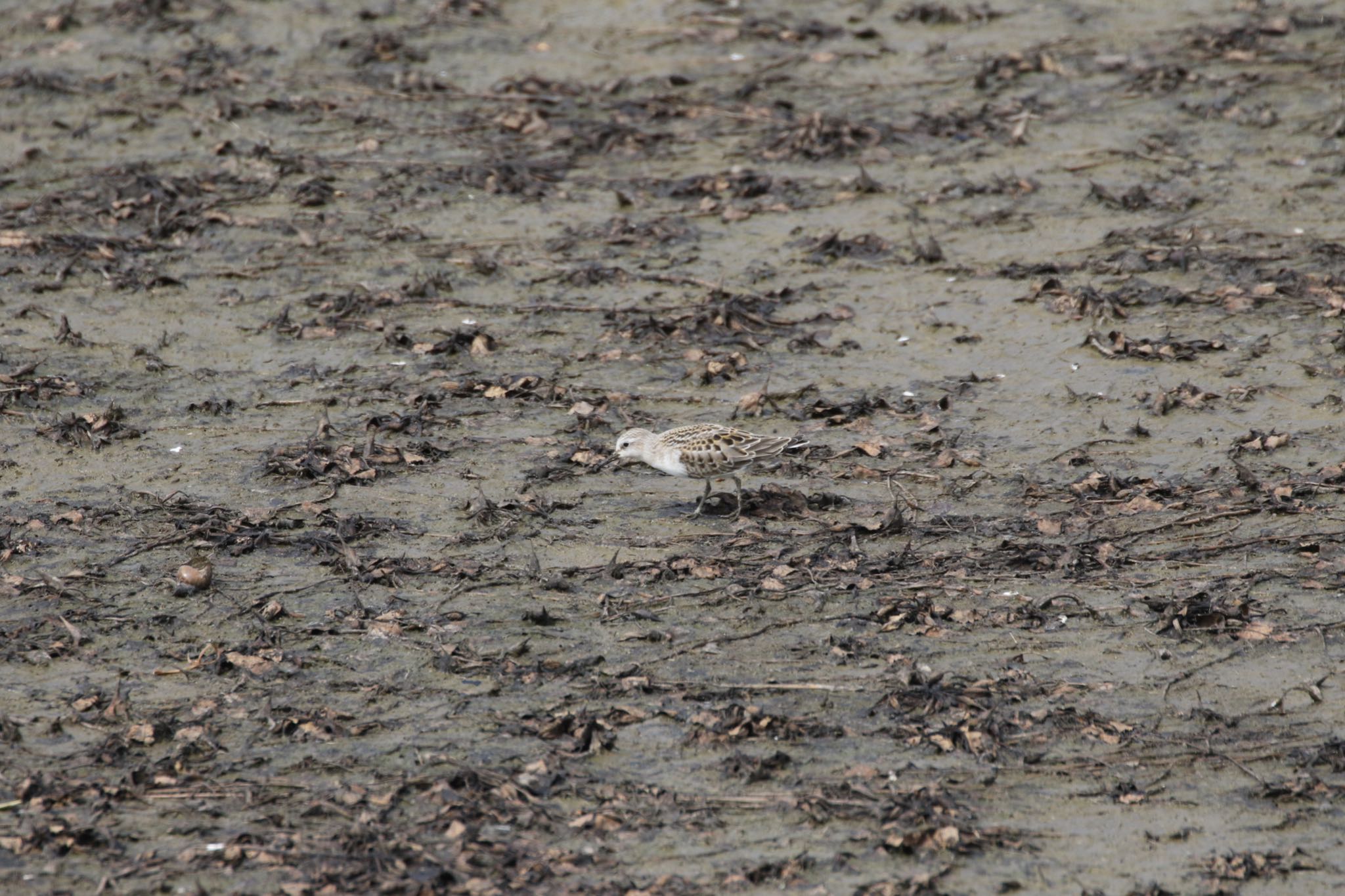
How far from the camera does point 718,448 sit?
28.2 feet

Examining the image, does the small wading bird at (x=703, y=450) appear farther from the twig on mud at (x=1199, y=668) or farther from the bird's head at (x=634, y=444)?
the twig on mud at (x=1199, y=668)

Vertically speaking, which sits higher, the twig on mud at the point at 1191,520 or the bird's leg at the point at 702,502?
the twig on mud at the point at 1191,520

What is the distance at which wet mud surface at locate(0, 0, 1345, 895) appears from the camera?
6.32 meters

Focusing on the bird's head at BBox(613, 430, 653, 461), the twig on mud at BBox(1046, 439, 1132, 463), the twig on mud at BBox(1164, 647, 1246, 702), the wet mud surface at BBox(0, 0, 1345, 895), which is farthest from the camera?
the twig on mud at BBox(1046, 439, 1132, 463)

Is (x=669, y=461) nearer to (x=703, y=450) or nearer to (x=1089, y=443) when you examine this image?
(x=703, y=450)

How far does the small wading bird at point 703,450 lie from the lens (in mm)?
8617

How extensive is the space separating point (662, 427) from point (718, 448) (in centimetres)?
135

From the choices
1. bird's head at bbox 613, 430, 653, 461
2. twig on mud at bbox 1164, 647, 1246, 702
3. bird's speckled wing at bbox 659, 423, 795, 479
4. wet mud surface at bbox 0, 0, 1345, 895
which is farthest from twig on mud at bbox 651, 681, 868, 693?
bird's head at bbox 613, 430, 653, 461

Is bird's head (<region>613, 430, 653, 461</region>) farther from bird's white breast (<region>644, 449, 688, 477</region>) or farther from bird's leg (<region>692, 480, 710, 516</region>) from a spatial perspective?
bird's leg (<region>692, 480, 710, 516</region>)

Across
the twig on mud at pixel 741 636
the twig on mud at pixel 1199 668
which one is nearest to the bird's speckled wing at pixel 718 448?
the twig on mud at pixel 741 636

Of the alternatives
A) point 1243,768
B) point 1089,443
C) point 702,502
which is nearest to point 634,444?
point 702,502

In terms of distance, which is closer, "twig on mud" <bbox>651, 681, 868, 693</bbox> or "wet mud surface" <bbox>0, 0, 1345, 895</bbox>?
"wet mud surface" <bbox>0, 0, 1345, 895</bbox>

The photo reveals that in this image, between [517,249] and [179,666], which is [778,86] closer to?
[517,249]

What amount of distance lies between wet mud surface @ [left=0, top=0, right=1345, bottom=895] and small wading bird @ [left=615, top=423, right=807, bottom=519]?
0.29 m
